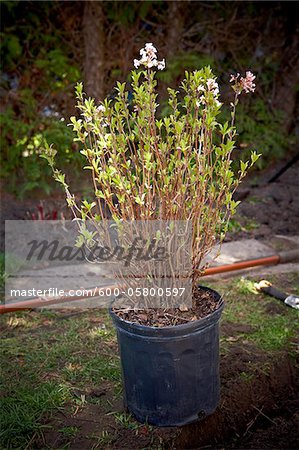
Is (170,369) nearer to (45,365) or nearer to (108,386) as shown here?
(108,386)

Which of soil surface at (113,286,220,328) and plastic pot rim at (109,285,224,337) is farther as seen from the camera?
soil surface at (113,286,220,328)

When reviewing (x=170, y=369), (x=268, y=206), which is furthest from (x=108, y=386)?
(x=268, y=206)

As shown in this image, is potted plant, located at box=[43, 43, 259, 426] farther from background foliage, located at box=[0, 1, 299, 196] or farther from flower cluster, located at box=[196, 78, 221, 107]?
background foliage, located at box=[0, 1, 299, 196]

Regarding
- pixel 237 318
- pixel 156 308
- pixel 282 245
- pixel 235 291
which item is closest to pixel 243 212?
pixel 282 245

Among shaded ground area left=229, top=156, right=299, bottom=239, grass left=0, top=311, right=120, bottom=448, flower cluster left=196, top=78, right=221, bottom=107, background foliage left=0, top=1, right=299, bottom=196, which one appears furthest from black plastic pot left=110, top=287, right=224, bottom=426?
background foliage left=0, top=1, right=299, bottom=196

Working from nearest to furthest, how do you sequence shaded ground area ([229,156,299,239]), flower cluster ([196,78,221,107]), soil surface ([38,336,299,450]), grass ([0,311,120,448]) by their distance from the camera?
flower cluster ([196,78,221,107]), soil surface ([38,336,299,450]), grass ([0,311,120,448]), shaded ground area ([229,156,299,239])

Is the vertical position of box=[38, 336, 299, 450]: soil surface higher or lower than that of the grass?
lower

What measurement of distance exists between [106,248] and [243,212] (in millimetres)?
3463

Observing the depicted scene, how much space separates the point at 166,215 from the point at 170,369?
67 cm

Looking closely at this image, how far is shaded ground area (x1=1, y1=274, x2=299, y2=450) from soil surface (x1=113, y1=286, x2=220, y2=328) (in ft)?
1.50

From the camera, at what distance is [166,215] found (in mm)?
2396

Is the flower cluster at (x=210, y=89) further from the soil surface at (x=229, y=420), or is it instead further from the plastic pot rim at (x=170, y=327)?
the soil surface at (x=229, y=420)

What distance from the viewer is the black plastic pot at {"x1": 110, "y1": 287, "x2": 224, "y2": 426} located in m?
2.25

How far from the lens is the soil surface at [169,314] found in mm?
2369
